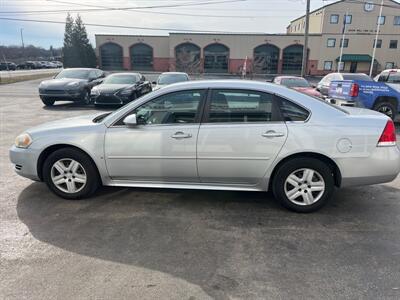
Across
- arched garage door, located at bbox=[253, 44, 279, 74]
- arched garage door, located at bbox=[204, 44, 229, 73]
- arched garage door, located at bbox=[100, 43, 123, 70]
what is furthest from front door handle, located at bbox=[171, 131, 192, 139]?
arched garage door, located at bbox=[100, 43, 123, 70]

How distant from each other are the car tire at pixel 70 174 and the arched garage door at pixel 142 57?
50352 millimetres

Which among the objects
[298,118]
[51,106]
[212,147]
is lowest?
[51,106]

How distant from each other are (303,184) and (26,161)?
3.56 m

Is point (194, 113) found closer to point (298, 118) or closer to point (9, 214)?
point (298, 118)

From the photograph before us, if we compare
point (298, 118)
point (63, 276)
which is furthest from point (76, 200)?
point (298, 118)

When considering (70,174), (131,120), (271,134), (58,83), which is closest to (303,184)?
(271,134)

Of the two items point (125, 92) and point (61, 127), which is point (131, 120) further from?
point (125, 92)

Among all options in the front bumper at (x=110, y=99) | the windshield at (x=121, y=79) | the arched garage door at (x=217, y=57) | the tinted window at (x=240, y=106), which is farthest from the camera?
the arched garage door at (x=217, y=57)

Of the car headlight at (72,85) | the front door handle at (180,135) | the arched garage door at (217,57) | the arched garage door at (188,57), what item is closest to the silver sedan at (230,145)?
the front door handle at (180,135)

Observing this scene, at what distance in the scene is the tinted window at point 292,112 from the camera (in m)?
3.65

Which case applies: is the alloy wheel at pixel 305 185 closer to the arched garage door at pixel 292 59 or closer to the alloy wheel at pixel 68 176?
the alloy wheel at pixel 68 176

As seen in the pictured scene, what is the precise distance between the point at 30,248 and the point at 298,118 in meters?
3.22

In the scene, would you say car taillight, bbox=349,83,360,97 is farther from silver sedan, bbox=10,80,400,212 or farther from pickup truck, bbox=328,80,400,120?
silver sedan, bbox=10,80,400,212

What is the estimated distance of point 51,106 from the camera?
13.5 m
